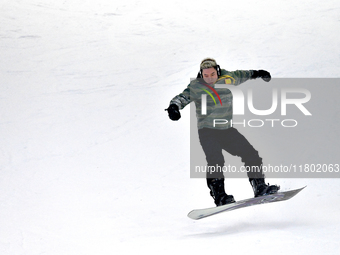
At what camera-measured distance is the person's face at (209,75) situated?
3861 millimetres

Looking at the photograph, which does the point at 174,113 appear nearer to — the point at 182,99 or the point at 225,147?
the point at 182,99

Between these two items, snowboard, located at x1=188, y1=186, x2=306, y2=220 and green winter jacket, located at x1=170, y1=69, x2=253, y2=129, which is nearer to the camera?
snowboard, located at x1=188, y1=186, x2=306, y2=220

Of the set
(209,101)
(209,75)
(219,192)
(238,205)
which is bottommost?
(238,205)

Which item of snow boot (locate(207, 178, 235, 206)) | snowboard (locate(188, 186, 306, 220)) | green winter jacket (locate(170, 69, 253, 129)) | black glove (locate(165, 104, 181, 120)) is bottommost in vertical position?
snowboard (locate(188, 186, 306, 220))

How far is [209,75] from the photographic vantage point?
3.86m

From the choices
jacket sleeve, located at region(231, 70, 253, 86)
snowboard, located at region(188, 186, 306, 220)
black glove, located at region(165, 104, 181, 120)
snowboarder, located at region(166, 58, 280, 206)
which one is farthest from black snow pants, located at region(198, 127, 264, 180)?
jacket sleeve, located at region(231, 70, 253, 86)

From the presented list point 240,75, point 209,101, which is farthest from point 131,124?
point 209,101

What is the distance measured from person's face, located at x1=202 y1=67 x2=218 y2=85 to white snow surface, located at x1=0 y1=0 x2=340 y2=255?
4.20 ft

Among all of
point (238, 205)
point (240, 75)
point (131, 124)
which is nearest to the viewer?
point (238, 205)

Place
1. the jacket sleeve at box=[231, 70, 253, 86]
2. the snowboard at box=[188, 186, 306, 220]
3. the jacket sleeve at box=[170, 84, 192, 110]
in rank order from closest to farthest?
the snowboard at box=[188, 186, 306, 220] < the jacket sleeve at box=[170, 84, 192, 110] < the jacket sleeve at box=[231, 70, 253, 86]

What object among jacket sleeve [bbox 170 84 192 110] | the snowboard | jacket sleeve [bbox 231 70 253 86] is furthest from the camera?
jacket sleeve [bbox 231 70 253 86]

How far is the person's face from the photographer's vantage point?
3861mm

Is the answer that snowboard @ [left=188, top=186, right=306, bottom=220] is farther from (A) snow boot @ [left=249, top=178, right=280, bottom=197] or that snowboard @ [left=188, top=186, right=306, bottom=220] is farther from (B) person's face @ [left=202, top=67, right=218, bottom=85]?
(B) person's face @ [left=202, top=67, right=218, bottom=85]

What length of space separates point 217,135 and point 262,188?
58 centimetres
